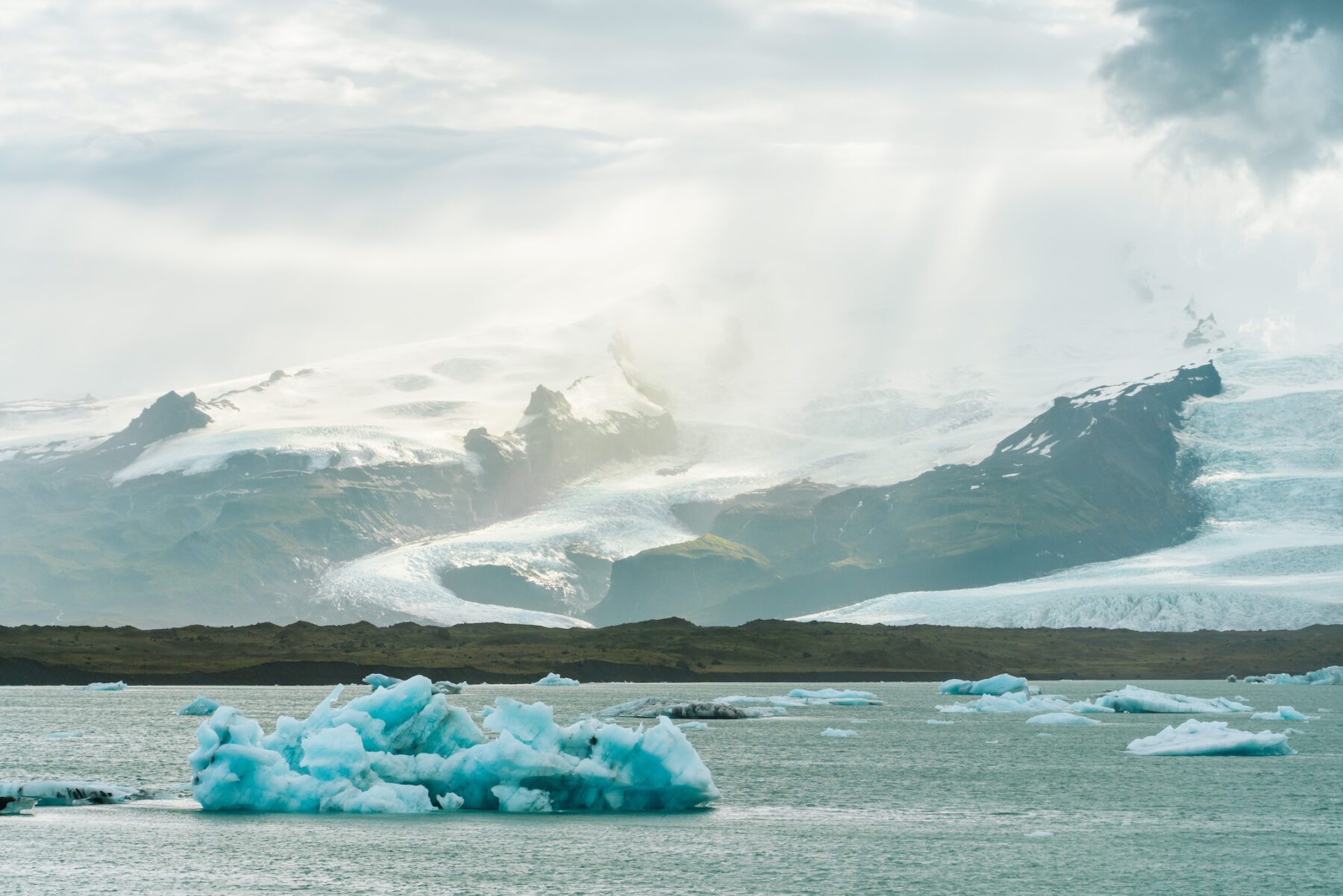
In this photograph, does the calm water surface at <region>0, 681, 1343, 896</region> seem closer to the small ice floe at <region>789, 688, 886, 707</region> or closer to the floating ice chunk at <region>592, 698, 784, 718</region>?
the floating ice chunk at <region>592, 698, 784, 718</region>

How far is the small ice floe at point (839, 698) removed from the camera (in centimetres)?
12712

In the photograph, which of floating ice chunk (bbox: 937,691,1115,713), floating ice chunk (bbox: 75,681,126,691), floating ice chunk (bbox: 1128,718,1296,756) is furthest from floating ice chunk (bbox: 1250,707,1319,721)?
floating ice chunk (bbox: 75,681,126,691)

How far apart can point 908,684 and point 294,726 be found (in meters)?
139

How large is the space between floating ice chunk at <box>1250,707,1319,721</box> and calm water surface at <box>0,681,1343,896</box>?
17.3 metres

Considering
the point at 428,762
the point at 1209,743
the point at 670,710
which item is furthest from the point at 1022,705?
the point at 428,762

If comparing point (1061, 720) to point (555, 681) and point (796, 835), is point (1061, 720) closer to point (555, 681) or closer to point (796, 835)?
point (796, 835)

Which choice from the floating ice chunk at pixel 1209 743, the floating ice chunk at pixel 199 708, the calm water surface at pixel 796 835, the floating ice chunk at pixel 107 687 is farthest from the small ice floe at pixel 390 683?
the floating ice chunk at pixel 1209 743

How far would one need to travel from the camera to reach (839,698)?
421 ft

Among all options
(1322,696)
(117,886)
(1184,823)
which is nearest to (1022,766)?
(1184,823)

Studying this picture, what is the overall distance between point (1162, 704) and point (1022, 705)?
12826 mm

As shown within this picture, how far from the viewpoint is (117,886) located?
38.6 m

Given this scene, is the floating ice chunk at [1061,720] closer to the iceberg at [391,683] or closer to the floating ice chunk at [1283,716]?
the floating ice chunk at [1283,716]

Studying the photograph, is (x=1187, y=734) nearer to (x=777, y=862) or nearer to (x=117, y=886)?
(x=777, y=862)

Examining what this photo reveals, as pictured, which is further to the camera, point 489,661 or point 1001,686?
point 489,661
